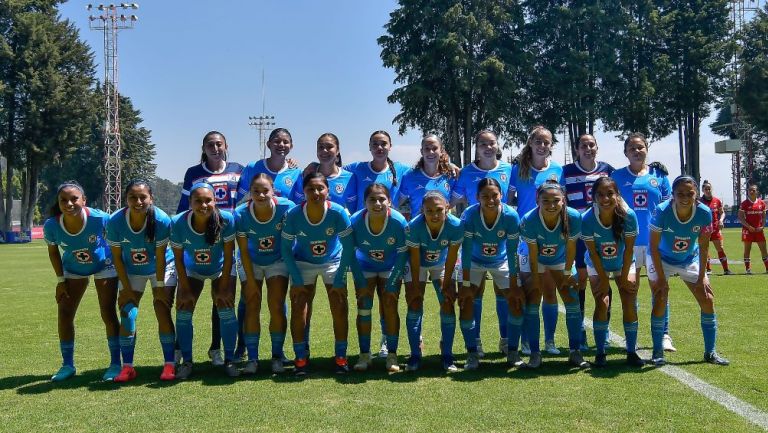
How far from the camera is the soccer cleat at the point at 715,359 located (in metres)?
5.46

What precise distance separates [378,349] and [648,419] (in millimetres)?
3190

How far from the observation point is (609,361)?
575 cm

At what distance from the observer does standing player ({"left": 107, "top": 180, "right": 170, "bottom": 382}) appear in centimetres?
546

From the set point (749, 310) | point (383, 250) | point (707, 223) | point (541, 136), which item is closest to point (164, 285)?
point (383, 250)

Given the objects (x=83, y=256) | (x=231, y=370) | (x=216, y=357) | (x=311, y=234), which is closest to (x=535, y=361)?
(x=311, y=234)

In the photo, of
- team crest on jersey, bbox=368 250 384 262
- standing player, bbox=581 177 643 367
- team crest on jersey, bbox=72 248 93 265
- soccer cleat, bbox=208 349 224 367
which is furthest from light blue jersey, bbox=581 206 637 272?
team crest on jersey, bbox=72 248 93 265

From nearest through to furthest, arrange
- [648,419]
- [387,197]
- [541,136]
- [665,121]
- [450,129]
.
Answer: [648,419]
[387,197]
[541,136]
[450,129]
[665,121]

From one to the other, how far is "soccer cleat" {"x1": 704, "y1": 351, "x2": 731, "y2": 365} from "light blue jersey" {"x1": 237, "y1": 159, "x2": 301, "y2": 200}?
397 cm

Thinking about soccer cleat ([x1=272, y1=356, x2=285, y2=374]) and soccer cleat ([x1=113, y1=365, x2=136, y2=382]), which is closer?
soccer cleat ([x1=113, y1=365, x2=136, y2=382])

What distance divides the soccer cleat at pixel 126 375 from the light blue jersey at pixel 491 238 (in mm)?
2944

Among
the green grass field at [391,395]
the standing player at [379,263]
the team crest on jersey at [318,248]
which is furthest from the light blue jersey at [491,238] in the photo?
the team crest on jersey at [318,248]

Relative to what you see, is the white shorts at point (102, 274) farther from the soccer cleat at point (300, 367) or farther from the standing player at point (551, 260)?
the standing player at point (551, 260)

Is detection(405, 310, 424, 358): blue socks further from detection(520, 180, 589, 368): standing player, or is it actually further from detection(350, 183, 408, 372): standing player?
detection(520, 180, 589, 368): standing player

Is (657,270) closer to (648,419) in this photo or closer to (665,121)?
(648,419)
